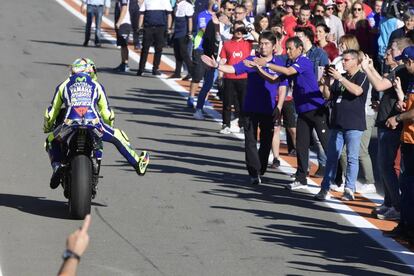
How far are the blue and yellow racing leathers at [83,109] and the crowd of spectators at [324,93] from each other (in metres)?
2.48

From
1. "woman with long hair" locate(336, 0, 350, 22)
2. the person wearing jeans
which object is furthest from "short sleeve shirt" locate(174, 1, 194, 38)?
the person wearing jeans

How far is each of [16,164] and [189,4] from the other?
981 centimetres

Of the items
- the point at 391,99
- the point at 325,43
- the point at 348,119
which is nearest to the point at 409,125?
the point at 391,99

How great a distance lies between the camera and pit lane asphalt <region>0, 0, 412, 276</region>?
1148 centimetres

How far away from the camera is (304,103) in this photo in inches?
602

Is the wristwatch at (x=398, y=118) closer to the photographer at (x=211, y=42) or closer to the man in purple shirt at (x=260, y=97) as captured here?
the man in purple shirt at (x=260, y=97)

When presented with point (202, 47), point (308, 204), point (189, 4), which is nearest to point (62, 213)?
point (308, 204)

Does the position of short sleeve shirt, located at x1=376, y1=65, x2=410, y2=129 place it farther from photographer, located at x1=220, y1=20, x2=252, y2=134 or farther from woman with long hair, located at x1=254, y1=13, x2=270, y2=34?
woman with long hair, located at x1=254, y1=13, x2=270, y2=34

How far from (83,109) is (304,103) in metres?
3.31

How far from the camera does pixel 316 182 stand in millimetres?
15961

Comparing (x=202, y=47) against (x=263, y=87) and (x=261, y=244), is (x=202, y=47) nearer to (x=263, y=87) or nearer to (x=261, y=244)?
(x=263, y=87)

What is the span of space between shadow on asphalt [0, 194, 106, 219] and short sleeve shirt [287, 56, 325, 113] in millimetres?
2889

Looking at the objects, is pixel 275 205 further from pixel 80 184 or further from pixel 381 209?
pixel 80 184

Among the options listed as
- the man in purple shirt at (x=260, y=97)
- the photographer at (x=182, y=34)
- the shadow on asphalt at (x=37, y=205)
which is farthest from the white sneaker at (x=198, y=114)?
the shadow on asphalt at (x=37, y=205)
